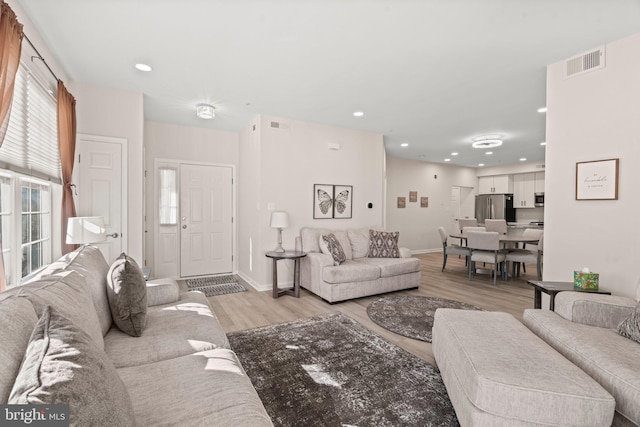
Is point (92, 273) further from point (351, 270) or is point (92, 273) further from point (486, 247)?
point (486, 247)

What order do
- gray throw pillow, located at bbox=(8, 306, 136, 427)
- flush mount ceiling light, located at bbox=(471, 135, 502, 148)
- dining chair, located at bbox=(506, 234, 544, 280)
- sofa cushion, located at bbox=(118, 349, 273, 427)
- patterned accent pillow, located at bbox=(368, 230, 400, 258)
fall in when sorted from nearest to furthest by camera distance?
gray throw pillow, located at bbox=(8, 306, 136, 427) < sofa cushion, located at bbox=(118, 349, 273, 427) < patterned accent pillow, located at bbox=(368, 230, 400, 258) < dining chair, located at bbox=(506, 234, 544, 280) < flush mount ceiling light, located at bbox=(471, 135, 502, 148)

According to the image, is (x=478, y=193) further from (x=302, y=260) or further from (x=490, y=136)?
(x=302, y=260)

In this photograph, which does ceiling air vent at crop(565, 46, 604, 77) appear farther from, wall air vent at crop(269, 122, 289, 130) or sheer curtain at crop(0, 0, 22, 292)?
sheer curtain at crop(0, 0, 22, 292)

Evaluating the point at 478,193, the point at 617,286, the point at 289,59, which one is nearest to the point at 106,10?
the point at 289,59

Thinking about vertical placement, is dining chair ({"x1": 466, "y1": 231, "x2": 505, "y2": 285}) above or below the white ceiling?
below

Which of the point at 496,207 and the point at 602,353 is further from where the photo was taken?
the point at 496,207

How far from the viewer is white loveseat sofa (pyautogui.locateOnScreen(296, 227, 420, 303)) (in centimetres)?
389

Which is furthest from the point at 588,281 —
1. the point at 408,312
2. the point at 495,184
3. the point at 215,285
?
the point at 495,184

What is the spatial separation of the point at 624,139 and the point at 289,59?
10.1ft

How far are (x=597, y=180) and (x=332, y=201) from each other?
11.0ft

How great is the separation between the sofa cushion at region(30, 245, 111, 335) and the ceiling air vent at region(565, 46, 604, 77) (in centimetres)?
430

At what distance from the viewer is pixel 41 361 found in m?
0.72

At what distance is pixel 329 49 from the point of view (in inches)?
106

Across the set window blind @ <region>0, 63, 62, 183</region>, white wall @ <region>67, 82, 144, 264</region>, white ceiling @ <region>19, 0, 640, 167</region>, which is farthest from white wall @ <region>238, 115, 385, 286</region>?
window blind @ <region>0, 63, 62, 183</region>
